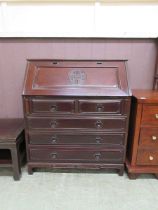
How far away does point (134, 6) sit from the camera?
1944mm

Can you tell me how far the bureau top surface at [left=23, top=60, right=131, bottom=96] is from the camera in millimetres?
1677

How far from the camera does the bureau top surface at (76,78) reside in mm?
1677

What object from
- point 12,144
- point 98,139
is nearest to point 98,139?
point 98,139

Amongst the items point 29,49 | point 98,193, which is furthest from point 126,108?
point 29,49

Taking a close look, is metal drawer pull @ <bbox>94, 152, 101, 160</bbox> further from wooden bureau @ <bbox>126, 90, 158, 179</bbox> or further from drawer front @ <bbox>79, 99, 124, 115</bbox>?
drawer front @ <bbox>79, 99, 124, 115</bbox>

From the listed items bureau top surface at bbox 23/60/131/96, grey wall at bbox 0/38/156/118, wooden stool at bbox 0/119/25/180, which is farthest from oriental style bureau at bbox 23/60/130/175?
grey wall at bbox 0/38/156/118

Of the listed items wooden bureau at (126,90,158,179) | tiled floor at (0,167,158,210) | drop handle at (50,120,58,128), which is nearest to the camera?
tiled floor at (0,167,158,210)

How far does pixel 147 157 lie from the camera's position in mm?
1809

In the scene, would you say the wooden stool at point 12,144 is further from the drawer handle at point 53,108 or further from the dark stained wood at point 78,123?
the drawer handle at point 53,108

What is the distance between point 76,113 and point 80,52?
0.79m

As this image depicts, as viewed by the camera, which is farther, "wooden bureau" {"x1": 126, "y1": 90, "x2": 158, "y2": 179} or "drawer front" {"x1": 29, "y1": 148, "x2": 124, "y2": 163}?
"drawer front" {"x1": 29, "y1": 148, "x2": 124, "y2": 163}

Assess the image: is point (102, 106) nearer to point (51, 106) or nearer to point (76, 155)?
point (51, 106)

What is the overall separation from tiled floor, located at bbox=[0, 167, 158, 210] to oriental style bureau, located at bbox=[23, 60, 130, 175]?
132 millimetres

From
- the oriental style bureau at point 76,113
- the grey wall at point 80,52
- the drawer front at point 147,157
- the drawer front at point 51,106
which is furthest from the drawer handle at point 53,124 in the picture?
the drawer front at point 147,157
